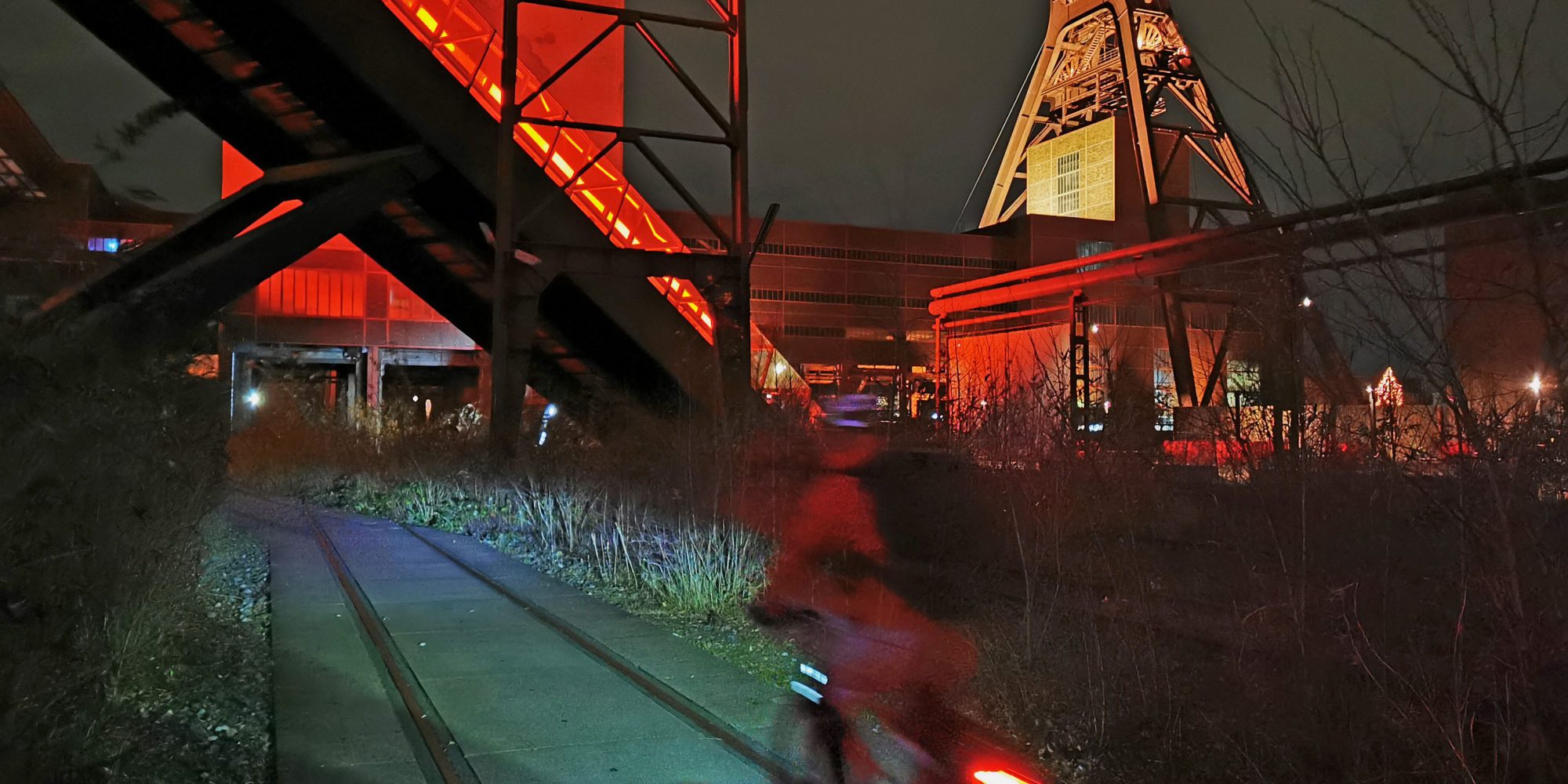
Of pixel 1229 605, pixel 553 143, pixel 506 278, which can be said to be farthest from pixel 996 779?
pixel 553 143

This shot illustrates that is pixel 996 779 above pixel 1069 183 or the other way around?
the other way around

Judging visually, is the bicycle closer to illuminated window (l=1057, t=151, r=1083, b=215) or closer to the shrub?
the shrub

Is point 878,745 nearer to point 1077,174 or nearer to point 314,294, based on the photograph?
point 314,294

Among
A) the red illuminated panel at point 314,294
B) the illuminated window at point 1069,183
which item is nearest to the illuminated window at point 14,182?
the red illuminated panel at point 314,294

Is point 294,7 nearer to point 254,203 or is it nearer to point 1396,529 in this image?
point 254,203

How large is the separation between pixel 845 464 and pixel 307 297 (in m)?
43.2

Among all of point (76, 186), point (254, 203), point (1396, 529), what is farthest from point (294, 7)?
point (1396, 529)

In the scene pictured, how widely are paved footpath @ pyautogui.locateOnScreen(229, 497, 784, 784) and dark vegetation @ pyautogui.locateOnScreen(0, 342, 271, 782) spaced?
16.0 inches

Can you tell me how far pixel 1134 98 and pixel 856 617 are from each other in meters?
23.9

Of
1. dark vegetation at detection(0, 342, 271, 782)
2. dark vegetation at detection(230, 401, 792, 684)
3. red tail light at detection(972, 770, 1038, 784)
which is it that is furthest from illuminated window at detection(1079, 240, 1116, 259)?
red tail light at detection(972, 770, 1038, 784)

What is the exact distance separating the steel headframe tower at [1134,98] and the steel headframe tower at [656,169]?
7.79 metres

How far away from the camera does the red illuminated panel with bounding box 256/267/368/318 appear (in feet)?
177

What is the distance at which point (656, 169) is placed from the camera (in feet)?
64.7

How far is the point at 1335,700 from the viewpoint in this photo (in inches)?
235
